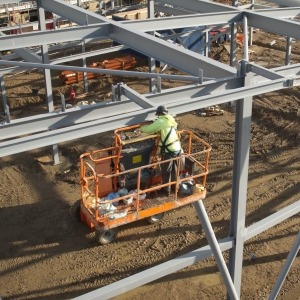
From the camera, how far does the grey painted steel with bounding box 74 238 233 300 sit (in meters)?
7.01

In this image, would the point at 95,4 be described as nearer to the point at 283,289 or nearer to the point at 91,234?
the point at 91,234

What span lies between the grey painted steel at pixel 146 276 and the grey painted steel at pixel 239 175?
253 mm

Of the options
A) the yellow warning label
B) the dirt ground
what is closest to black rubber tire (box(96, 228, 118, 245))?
the dirt ground

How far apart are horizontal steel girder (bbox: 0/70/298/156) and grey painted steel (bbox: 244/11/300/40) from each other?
290cm

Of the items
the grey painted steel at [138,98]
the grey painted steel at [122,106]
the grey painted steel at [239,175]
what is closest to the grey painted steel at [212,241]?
the grey painted steel at [239,175]

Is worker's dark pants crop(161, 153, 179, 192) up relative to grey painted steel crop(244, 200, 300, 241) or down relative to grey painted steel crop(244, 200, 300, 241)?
up

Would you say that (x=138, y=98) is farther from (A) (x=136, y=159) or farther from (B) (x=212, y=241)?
(B) (x=212, y=241)

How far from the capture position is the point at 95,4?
996 inches

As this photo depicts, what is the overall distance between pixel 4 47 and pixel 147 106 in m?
3.57

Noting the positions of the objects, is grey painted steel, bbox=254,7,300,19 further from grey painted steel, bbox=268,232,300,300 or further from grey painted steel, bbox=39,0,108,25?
grey painted steel, bbox=268,232,300,300

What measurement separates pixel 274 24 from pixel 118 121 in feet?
17.2

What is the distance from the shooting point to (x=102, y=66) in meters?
18.5

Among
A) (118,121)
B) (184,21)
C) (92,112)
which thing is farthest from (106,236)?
(118,121)

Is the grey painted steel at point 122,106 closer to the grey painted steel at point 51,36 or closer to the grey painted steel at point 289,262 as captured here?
the grey painted steel at point 289,262
